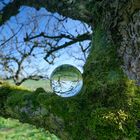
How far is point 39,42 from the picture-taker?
25.8 feet

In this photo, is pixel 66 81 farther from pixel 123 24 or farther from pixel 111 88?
pixel 123 24

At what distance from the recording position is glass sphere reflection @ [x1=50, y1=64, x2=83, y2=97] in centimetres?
275

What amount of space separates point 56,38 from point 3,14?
68.0 inches

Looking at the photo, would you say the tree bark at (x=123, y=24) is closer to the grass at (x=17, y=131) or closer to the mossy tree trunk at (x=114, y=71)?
the mossy tree trunk at (x=114, y=71)

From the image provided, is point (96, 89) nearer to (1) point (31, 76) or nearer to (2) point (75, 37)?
(2) point (75, 37)

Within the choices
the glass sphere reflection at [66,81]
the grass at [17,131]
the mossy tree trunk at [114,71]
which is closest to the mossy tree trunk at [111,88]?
the mossy tree trunk at [114,71]

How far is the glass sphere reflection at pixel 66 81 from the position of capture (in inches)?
108

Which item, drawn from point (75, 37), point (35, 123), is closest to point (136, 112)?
point (35, 123)

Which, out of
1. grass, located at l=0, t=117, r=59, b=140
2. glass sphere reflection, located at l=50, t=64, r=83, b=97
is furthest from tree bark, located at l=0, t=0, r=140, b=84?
grass, located at l=0, t=117, r=59, b=140

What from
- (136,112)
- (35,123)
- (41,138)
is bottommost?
(41,138)

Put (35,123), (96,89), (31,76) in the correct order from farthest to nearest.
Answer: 1. (31,76)
2. (35,123)
3. (96,89)

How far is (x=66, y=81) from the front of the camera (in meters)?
2.74

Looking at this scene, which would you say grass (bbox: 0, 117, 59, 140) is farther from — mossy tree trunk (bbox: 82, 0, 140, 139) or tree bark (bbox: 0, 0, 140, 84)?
mossy tree trunk (bbox: 82, 0, 140, 139)

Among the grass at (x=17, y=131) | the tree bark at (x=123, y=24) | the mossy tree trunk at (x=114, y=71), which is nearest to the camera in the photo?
the mossy tree trunk at (x=114, y=71)
